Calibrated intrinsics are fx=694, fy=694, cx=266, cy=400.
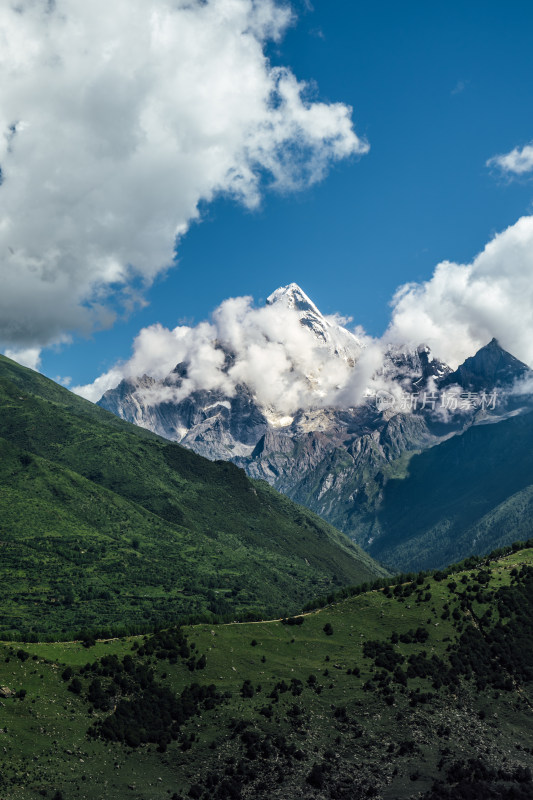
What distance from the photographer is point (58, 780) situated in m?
162

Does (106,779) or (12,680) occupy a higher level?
(12,680)

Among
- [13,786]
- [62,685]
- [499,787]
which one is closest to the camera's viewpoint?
[13,786]

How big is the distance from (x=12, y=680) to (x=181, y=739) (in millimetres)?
48471

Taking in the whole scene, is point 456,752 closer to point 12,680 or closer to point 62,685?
point 62,685

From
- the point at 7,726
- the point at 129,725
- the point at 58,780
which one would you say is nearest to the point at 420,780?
the point at 129,725

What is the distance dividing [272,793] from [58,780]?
173ft

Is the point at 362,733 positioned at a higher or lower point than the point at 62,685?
lower

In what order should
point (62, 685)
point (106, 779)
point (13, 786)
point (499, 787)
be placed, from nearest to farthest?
point (13, 786), point (106, 779), point (499, 787), point (62, 685)

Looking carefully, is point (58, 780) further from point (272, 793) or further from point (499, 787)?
point (499, 787)

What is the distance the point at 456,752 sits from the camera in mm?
195125

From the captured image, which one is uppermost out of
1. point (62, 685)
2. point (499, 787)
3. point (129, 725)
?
point (62, 685)

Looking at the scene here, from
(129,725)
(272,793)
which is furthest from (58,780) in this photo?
(272,793)

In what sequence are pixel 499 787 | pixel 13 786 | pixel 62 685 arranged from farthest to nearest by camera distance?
pixel 62 685 < pixel 499 787 < pixel 13 786

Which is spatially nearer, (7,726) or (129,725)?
(7,726)
